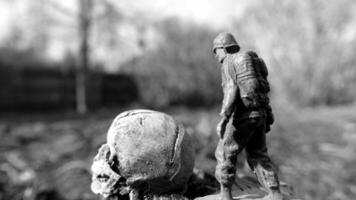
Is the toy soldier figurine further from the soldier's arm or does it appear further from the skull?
the skull

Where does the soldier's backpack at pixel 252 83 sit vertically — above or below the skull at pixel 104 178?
above

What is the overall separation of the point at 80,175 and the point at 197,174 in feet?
9.82

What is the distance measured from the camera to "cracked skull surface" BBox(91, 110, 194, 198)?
2738 millimetres

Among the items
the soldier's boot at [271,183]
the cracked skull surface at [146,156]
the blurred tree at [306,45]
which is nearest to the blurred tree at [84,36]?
the blurred tree at [306,45]

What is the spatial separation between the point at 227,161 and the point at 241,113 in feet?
1.38

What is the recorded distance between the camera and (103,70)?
15.6 m

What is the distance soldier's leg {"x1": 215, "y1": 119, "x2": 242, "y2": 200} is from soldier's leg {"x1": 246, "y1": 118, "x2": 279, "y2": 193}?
0.21 m

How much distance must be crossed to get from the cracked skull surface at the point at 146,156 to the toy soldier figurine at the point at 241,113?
37cm

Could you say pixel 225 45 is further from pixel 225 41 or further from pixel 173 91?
pixel 173 91

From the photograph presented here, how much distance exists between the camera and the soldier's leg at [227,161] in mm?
2660

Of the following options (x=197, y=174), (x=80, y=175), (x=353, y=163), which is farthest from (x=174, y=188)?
(x=353, y=163)

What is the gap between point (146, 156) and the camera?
2729mm

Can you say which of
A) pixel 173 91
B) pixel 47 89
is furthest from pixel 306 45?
pixel 47 89

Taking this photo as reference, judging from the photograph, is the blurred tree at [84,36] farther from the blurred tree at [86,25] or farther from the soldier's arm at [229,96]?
the soldier's arm at [229,96]
